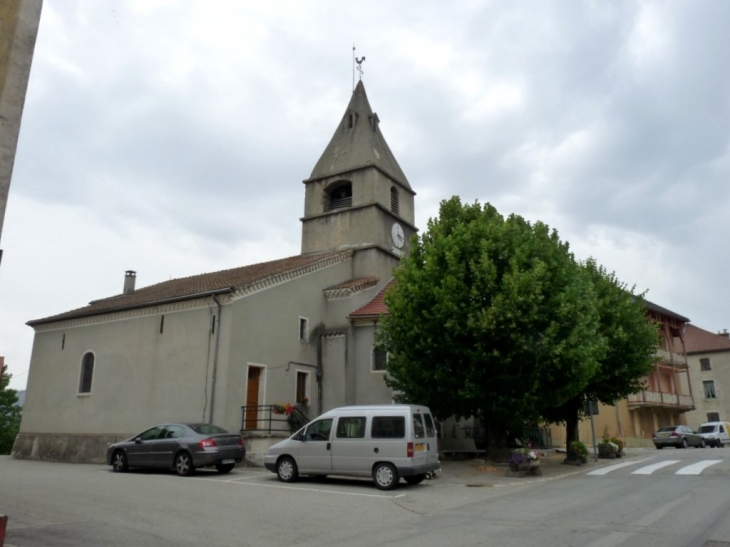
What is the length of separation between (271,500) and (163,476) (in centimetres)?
556

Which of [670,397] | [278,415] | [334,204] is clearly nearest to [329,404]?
[278,415]

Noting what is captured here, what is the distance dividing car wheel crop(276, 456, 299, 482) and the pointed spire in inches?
658

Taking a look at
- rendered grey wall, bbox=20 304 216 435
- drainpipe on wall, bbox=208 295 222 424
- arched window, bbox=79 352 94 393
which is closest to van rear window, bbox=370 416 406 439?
drainpipe on wall, bbox=208 295 222 424

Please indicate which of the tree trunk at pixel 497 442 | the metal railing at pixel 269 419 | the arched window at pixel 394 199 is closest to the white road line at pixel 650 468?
the tree trunk at pixel 497 442

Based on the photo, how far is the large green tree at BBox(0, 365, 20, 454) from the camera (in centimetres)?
5041

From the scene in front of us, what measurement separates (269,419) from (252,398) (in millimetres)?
1190

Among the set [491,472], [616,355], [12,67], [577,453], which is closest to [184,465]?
[491,472]

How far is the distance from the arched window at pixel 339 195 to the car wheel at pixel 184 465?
1559 centimetres

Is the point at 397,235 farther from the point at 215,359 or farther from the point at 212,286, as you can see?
the point at 215,359

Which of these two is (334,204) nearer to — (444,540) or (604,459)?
(604,459)

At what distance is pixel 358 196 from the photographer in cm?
2778

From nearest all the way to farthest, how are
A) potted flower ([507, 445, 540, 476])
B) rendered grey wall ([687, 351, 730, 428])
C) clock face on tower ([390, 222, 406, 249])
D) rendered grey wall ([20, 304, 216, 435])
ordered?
1. potted flower ([507, 445, 540, 476])
2. rendered grey wall ([20, 304, 216, 435])
3. clock face on tower ([390, 222, 406, 249])
4. rendered grey wall ([687, 351, 730, 428])

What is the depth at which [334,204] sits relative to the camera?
28953 millimetres

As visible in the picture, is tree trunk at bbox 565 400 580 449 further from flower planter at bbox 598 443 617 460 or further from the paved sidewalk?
flower planter at bbox 598 443 617 460
